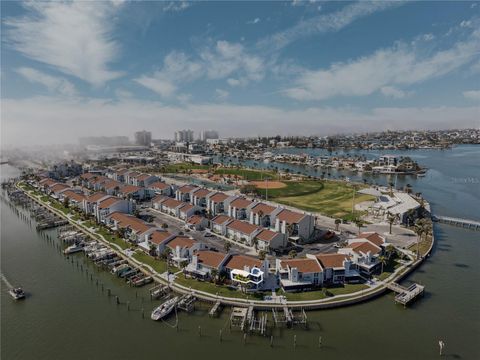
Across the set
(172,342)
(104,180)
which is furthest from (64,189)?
(172,342)

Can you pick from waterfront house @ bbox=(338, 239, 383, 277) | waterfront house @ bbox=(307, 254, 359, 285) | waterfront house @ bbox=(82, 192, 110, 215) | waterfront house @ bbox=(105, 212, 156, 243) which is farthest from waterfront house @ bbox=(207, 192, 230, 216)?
waterfront house @ bbox=(307, 254, 359, 285)

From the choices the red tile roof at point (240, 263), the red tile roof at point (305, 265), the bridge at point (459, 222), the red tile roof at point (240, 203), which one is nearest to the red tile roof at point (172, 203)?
the red tile roof at point (240, 203)

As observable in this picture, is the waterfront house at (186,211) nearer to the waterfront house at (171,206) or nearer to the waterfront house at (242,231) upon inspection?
the waterfront house at (171,206)

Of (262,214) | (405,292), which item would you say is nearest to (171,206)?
(262,214)

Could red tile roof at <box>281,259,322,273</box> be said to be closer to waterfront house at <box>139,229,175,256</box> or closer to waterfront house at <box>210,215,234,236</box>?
waterfront house at <box>210,215,234,236</box>

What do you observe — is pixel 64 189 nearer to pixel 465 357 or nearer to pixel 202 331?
pixel 202 331

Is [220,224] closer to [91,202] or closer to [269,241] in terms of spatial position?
[269,241]
